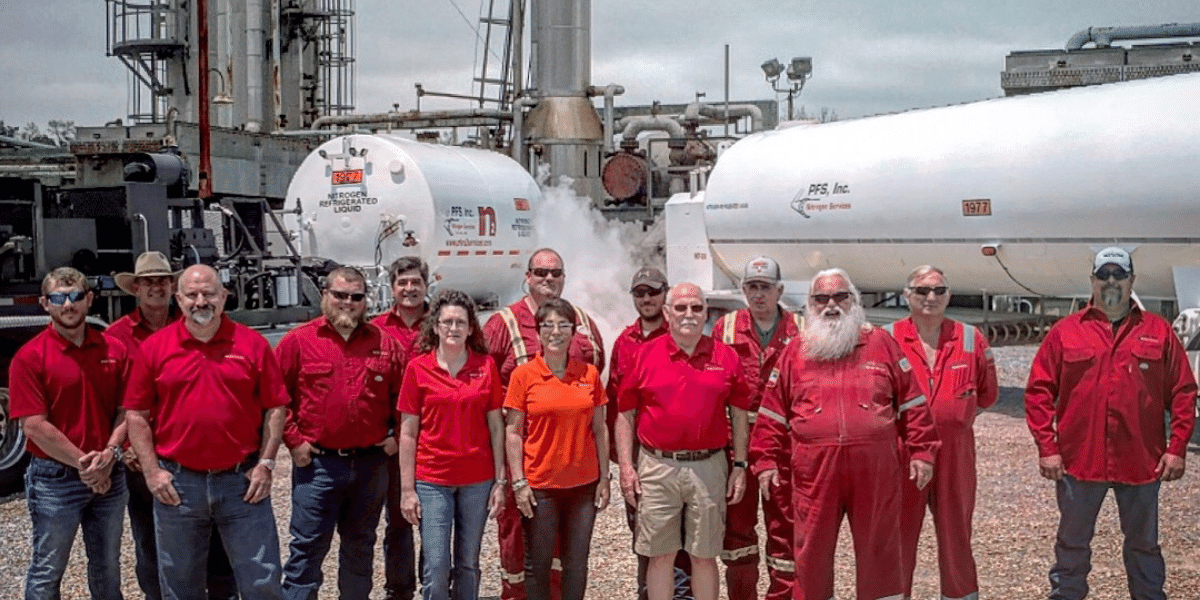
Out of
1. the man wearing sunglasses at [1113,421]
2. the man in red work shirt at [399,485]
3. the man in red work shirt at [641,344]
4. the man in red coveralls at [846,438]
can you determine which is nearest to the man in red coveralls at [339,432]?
the man in red work shirt at [399,485]

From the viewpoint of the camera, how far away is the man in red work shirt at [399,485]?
243 inches

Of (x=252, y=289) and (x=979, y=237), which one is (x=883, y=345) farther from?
(x=252, y=289)

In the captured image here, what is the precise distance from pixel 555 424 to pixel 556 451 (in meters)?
0.13

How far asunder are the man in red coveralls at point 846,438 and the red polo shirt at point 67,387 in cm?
311

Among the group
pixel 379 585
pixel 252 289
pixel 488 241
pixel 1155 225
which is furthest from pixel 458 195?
pixel 379 585

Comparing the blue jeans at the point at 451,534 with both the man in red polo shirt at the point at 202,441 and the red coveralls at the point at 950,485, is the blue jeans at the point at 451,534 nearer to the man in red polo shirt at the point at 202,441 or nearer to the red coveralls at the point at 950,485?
the man in red polo shirt at the point at 202,441

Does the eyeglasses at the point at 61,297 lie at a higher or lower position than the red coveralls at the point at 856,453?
higher

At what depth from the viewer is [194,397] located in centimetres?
528

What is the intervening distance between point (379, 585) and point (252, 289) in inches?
255

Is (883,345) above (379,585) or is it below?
above

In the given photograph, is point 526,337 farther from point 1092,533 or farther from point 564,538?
point 1092,533

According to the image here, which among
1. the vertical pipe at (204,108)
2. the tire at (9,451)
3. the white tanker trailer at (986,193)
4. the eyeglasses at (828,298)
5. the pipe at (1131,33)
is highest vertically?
the pipe at (1131,33)

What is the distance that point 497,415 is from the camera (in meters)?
5.70

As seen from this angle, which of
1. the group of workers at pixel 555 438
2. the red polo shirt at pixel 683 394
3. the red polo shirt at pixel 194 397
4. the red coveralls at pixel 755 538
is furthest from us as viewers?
the red coveralls at pixel 755 538
